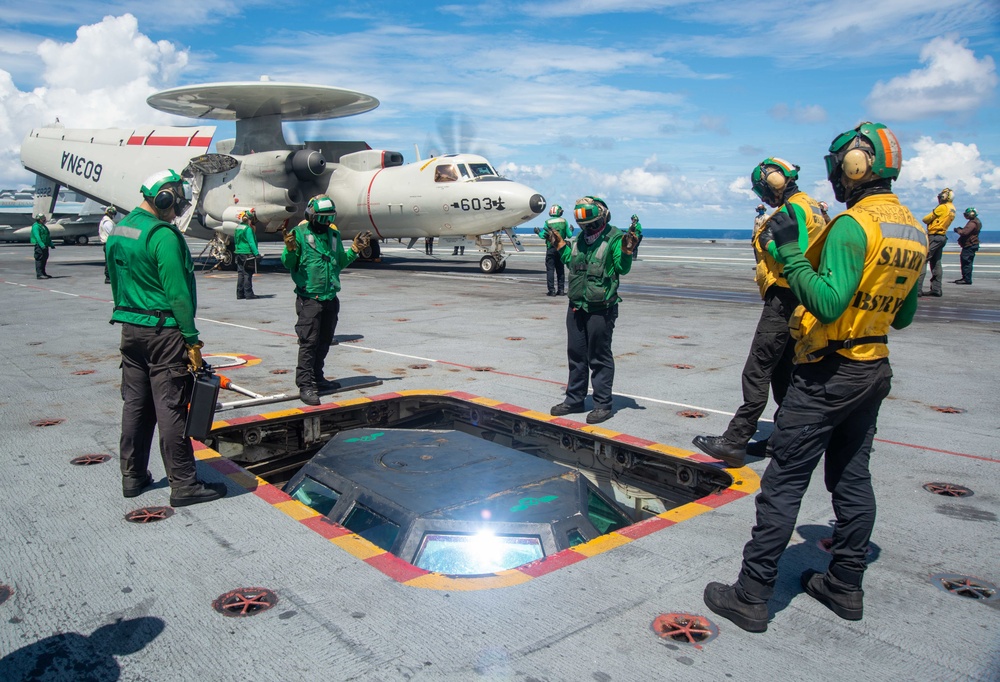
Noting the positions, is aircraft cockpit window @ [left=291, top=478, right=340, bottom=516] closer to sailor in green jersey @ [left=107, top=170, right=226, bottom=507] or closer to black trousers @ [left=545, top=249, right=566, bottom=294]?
sailor in green jersey @ [left=107, top=170, right=226, bottom=507]

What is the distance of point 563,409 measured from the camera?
6.46 metres

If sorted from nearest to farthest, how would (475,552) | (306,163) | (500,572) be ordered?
(500,572), (475,552), (306,163)

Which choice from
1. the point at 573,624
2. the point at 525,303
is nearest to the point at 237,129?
the point at 525,303

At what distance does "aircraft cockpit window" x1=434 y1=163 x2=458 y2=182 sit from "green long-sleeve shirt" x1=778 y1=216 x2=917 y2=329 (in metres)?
19.7

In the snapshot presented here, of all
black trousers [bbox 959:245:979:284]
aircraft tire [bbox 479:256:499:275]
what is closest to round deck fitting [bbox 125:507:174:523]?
aircraft tire [bbox 479:256:499:275]

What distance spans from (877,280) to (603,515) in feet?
8.27

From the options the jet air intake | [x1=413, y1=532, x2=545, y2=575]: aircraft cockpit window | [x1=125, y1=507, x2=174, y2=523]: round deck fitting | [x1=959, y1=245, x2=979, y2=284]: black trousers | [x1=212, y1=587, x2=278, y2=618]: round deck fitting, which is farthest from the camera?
the jet air intake

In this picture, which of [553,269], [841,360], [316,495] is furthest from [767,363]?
[553,269]

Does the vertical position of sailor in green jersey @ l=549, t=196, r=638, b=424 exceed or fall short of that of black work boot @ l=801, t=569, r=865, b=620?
it exceeds it

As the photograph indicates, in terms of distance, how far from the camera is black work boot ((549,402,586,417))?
21.1 ft

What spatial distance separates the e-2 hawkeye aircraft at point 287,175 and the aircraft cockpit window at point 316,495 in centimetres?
1649

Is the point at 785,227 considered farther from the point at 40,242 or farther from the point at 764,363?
the point at 40,242

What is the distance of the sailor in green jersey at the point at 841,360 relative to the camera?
2838mm

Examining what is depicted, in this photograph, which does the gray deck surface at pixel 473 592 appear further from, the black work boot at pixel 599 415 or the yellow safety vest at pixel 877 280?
the yellow safety vest at pixel 877 280
